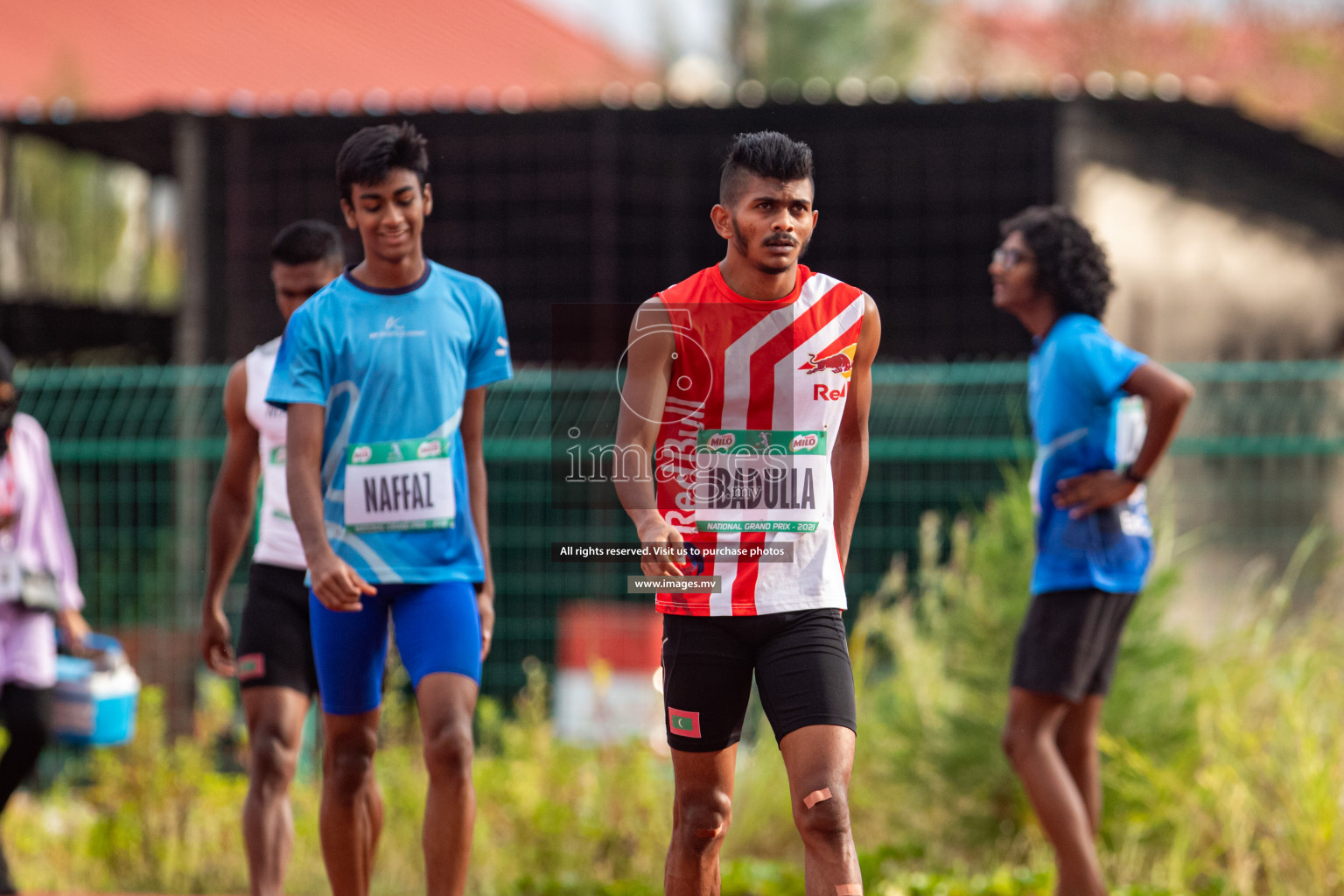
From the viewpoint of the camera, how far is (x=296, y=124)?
1121 centimetres

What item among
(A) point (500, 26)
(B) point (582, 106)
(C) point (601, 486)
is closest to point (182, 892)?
(C) point (601, 486)

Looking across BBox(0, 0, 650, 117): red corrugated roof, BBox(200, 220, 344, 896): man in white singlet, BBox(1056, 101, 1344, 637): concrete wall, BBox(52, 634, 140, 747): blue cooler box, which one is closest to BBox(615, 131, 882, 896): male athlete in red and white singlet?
BBox(200, 220, 344, 896): man in white singlet

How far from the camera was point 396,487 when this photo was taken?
4160mm

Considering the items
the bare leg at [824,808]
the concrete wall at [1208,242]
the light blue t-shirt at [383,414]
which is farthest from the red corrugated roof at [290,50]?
the bare leg at [824,808]

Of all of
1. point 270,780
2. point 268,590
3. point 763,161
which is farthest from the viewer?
point 268,590

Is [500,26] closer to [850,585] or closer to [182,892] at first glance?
[850,585]

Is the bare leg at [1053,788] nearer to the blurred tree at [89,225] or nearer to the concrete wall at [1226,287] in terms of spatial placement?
the concrete wall at [1226,287]

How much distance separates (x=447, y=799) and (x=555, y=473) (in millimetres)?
6450

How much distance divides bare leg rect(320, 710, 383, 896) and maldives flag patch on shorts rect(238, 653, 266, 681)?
2.00 feet

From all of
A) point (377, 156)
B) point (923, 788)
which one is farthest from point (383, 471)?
point (923, 788)

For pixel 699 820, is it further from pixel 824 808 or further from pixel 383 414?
pixel 383 414

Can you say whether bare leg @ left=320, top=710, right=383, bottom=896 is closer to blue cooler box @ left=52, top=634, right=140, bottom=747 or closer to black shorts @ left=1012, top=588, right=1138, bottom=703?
black shorts @ left=1012, top=588, right=1138, bottom=703

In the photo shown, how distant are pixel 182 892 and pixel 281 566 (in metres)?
1.91

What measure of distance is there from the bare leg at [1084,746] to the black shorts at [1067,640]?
0.13m
